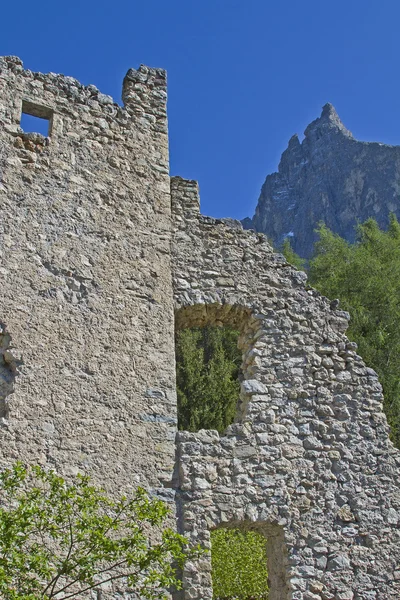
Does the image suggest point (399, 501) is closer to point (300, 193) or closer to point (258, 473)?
point (258, 473)

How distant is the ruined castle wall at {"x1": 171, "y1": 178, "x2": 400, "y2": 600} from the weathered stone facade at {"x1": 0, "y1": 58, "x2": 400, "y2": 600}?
2 centimetres

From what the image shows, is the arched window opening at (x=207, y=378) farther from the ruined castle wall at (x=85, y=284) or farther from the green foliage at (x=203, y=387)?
the ruined castle wall at (x=85, y=284)

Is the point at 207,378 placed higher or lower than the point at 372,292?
lower

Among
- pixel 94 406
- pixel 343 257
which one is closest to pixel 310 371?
pixel 94 406

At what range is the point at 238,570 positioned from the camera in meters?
10.9

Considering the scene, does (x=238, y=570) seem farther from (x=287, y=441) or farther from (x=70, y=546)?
(x=70, y=546)

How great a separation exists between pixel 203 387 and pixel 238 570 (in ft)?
14.5

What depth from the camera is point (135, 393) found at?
6.54 metres

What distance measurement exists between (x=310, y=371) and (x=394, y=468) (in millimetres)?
1339

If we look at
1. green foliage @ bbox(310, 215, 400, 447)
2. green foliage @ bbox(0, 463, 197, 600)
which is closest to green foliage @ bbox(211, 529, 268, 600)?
green foliage @ bbox(310, 215, 400, 447)

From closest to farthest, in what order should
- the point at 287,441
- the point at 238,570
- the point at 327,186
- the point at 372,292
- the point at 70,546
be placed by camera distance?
the point at 70,546
the point at 287,441
the point at 238,570
the point at 372,292
the point at 327,186

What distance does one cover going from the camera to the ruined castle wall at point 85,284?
6.09 metres

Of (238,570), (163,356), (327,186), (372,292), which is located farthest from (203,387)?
(327,186)

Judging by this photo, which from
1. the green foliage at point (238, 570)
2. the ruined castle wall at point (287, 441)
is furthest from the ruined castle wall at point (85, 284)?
the green foliage at point (238, 570)
